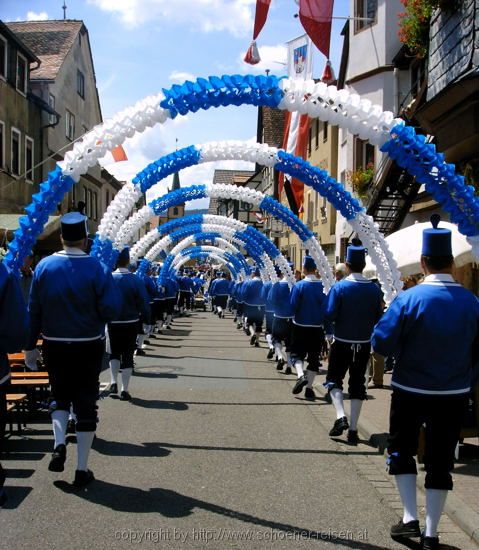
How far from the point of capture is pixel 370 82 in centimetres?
1998

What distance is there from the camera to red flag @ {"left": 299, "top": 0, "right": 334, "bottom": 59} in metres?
12.8

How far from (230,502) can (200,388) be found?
5.70 metres

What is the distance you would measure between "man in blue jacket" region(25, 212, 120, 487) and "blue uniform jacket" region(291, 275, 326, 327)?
4.69m

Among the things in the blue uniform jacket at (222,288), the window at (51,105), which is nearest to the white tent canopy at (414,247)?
the window at (51,105)

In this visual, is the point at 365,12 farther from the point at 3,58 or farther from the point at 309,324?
the point at 309,324

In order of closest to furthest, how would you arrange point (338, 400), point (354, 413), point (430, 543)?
point (430, 543) → point (354, 413) → point (338, 400)

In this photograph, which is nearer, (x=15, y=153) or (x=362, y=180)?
(x=362, y=180)

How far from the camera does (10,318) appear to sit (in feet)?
15.0

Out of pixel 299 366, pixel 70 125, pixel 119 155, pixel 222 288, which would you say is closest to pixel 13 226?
pixel 119 155

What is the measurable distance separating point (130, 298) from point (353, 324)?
11.7 feet

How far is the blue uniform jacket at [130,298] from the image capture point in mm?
9430

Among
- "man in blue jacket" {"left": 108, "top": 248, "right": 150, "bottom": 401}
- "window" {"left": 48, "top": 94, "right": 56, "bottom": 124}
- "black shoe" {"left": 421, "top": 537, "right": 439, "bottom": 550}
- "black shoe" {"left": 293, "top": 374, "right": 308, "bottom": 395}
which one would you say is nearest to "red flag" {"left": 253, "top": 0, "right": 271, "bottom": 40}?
"man in blue jacket" {"left": 108, "top": 248, "right": 150, "bottom": 401}

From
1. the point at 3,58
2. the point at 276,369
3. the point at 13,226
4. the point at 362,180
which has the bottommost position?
the point at 276,369

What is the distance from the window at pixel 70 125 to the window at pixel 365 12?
1511 cm
